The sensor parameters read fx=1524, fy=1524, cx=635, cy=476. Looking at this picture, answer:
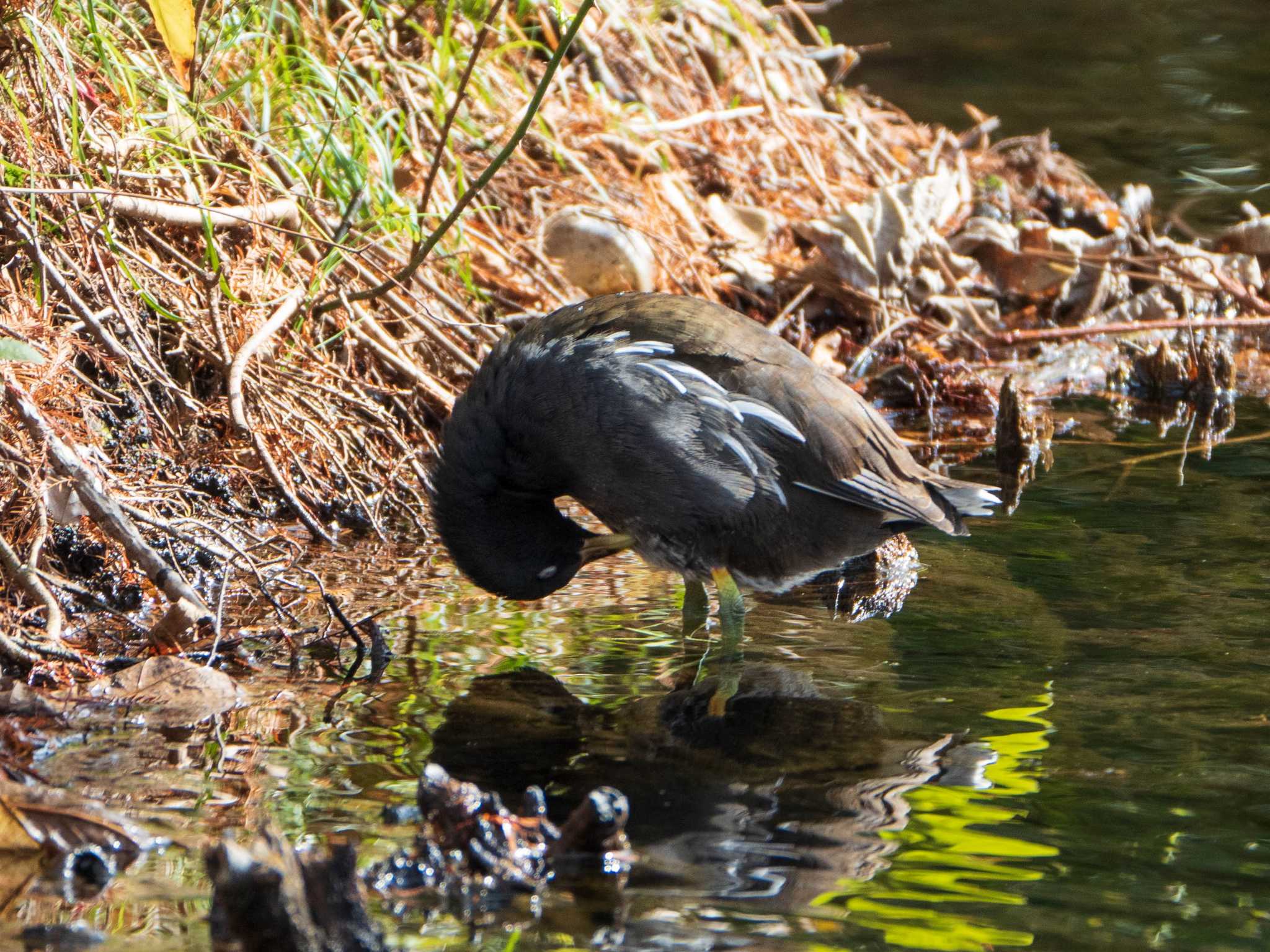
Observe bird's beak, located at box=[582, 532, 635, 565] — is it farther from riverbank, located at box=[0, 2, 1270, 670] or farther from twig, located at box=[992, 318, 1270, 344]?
twig, located at box=[992, 318, 1270, 344]

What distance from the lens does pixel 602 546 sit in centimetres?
418

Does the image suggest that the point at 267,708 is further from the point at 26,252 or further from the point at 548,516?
the point at 26,252

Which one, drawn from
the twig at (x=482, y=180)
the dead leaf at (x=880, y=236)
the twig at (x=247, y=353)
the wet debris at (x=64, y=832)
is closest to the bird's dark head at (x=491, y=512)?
the twig at (x=482, y=180)

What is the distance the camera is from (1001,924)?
2445mm

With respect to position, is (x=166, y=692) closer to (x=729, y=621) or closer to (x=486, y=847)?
(x=486, y=847)

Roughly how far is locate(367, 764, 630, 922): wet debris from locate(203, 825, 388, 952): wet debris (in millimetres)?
290

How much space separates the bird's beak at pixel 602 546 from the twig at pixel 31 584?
4.44ft

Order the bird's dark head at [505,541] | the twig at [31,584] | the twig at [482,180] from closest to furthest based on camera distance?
the twig at [31,584] → the twig at [482,180] → the bird's dark head at [505,541]

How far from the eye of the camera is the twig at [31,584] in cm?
340

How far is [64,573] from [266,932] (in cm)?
210

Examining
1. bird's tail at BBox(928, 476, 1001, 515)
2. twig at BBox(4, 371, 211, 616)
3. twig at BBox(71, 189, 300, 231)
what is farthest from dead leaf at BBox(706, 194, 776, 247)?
twig at BBox(4, 371, 211, 616)

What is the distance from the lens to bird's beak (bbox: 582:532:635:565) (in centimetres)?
414

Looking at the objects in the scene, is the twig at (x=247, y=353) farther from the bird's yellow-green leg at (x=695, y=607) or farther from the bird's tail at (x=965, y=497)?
the bird's tail at (x=965, y=497)

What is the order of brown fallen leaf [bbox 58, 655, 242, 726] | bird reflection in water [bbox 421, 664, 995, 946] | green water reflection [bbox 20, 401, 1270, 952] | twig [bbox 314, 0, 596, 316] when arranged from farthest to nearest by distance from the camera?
twig [bbox 314, 0, 596, 316]
brown fallen leaf [bbox 58, 655, 242, 726]
bird reflection in water [bbox 421, 664, 995, 946]
green water reflection [bbox 20, 401, 1270, 952]
